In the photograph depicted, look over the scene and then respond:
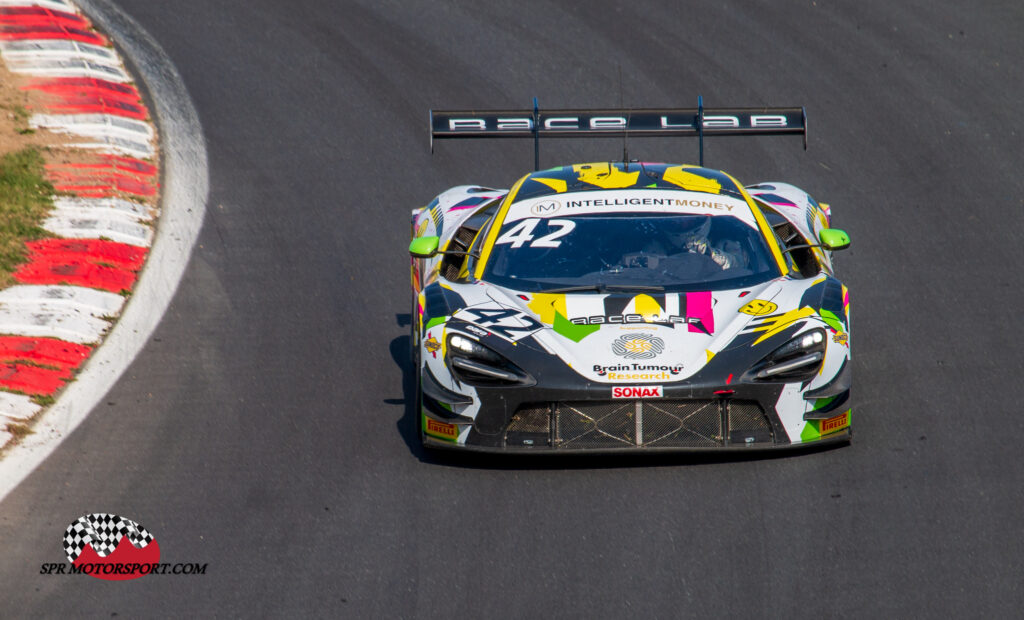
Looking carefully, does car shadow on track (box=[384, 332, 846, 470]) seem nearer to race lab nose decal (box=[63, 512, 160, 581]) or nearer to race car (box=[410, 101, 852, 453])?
race car (box=[410, 101, 852, 453])

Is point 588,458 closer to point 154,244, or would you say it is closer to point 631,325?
point 631,325

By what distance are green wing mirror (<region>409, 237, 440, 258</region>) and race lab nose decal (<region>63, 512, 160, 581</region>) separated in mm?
2181

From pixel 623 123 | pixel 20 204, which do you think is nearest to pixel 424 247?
pixel 623 123

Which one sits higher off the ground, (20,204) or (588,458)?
(20,204)

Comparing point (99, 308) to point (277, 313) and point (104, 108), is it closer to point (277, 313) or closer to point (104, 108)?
point (277, 313)

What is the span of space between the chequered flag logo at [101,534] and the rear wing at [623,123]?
369cm

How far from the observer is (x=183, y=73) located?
12531 mm

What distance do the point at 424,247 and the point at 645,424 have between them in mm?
1902

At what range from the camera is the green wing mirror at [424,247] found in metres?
7.47

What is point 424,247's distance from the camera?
751 cm

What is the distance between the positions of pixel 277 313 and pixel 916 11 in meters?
8.12

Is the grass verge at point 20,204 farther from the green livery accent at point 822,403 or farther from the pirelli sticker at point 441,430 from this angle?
the green livery accent at point 822,403

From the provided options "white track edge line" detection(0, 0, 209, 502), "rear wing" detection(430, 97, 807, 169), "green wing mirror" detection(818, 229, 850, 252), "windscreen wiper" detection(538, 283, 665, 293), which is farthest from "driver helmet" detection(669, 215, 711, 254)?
"white track edge line" detection(0, 0, 209, 502)

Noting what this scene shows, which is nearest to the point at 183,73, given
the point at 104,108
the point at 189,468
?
the point at 104,108
